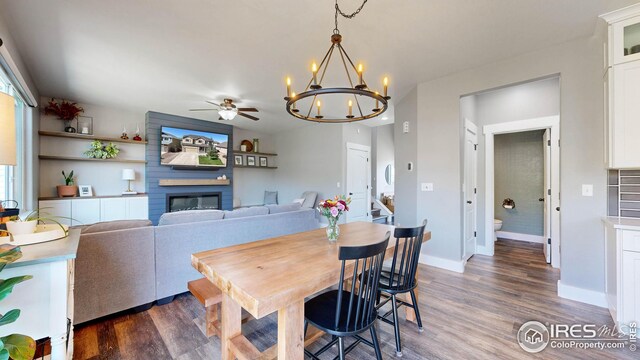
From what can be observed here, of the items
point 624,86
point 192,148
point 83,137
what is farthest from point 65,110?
point 624,86

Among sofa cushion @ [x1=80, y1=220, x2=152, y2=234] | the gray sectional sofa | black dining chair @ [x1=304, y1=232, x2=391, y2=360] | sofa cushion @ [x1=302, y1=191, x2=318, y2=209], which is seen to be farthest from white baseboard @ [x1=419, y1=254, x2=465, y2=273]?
sofa cushion @ [x1=80, y1=220, x2=152, y2=234]

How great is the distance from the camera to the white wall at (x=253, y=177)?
6.68 meters

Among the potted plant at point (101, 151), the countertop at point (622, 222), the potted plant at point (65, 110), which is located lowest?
the countertop at point (622, 222)

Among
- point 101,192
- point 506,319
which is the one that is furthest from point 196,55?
point 506,319

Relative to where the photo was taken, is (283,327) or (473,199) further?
(473,199)

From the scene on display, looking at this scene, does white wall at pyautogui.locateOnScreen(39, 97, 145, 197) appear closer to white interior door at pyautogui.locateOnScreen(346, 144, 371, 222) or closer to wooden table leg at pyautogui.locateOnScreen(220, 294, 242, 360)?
white interior door at pyautogui.locateOnScreen(346, 144, 371, 222)

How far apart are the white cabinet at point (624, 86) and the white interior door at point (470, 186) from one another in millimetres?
1478

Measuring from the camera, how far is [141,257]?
2.28m

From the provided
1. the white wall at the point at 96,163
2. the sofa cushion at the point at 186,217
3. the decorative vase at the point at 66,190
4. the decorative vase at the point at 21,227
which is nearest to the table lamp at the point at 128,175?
the white wall at the point at 96,163

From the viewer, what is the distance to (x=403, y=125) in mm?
3910

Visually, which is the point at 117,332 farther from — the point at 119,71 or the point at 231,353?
the point at 119,71

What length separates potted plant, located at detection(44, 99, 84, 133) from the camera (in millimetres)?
4278

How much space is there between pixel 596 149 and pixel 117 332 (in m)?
4.55

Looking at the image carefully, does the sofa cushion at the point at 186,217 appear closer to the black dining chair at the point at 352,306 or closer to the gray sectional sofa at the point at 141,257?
the gray sectional sofa at the point at 141,257
